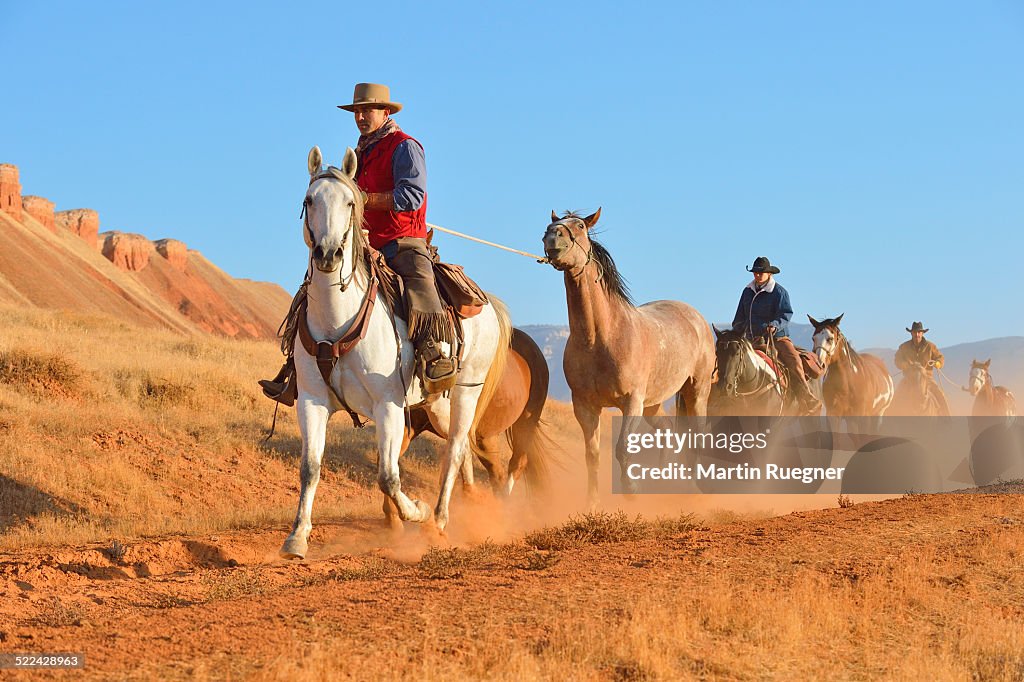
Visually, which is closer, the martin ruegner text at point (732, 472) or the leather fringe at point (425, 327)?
the leather fringe at point (425, 327)

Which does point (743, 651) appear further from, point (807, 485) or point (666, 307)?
point (807, 485)

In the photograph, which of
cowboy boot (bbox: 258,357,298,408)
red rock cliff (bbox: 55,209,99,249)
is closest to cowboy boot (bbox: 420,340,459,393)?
cowboy boot (bbox: 258,357,298,408)

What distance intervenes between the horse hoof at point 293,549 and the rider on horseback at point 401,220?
1491 millimetres

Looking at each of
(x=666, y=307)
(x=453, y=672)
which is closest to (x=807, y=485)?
(x=666, y=307)

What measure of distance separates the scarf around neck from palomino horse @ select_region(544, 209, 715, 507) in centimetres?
242

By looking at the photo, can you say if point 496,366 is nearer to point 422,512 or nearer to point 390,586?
point 422,512

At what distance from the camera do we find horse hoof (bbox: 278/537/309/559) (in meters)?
7.86

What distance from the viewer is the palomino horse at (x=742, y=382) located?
1382 centimetres

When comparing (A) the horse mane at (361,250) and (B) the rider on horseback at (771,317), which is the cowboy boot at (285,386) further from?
(B) the rider on horseback at (771,317)

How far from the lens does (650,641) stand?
19.0ft

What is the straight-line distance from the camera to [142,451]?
48.3ft

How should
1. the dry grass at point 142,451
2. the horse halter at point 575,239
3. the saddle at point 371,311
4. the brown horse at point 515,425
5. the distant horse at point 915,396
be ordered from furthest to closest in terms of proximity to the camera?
the distant horse at point 915,396 < the dry grass at point 142,451 < the horse halter at point 575,239 < the brown horse at point 515,425 < the saddle at point 371,311

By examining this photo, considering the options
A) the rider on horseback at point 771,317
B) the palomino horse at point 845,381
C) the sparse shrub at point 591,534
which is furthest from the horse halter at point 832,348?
the sparse shrub at point 591,534

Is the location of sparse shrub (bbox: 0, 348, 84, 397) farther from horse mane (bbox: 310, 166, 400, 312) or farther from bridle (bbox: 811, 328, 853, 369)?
bridle (bbox: 811, 328, 853, 369)
